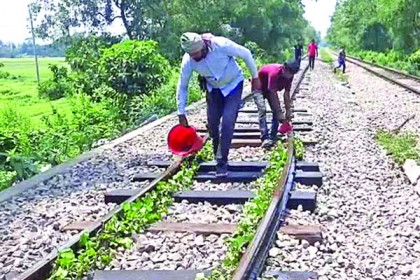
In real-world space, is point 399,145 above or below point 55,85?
above

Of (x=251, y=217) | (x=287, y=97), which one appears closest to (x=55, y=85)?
(x=287, y=97)

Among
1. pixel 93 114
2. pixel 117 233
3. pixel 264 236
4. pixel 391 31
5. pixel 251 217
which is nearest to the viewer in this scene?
pixel 264 236

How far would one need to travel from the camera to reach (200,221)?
473 cm

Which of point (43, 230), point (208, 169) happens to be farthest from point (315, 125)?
point (43, 230)

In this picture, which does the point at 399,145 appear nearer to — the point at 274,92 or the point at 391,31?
the point at 274,92

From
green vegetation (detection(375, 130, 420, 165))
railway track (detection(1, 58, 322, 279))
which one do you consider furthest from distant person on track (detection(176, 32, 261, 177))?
green vegetation (detection(375, 130, 420, 165))

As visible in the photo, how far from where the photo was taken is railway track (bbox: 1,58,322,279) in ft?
11.9

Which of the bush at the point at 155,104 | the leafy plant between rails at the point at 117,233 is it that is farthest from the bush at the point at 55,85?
the leafy plant between rails at the point at 117,233

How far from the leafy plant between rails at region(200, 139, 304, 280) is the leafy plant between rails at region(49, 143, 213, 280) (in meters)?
0.73

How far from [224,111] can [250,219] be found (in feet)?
6.81

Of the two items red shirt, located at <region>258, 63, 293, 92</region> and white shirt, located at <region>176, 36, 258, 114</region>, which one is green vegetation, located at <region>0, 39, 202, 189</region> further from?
red shirt, located at <region>258, 63, 293, 92</region>

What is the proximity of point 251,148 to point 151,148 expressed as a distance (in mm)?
1455

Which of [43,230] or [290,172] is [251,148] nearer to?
[290,172]

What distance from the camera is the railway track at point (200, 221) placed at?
3.62 metres
